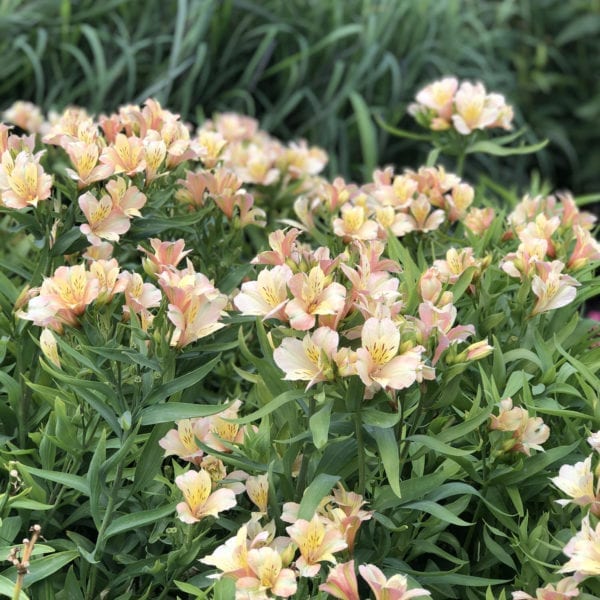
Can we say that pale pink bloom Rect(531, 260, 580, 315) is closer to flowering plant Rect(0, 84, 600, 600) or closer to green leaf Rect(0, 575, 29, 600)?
flowering plant Rect(0, 84, 600, 600)

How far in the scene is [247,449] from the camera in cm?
116

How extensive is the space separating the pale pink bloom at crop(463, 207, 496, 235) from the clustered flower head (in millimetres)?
201

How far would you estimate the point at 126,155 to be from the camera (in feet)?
4.44

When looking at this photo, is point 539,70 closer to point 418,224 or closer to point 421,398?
point 418,224

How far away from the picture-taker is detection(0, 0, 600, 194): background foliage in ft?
11.3

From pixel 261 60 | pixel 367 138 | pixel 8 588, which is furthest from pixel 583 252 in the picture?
pixel 261 60

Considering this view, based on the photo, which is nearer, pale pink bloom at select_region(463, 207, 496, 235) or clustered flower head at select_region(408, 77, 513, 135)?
pale pink bloom at select_region(463, 207, 496, 235)

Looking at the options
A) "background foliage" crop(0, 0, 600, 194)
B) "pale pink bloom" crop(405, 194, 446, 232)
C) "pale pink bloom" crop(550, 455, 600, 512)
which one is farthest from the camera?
"background foliage" crop(0, 0, 600, 194)

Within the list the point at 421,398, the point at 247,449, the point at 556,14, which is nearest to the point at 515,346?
the point at 421,398

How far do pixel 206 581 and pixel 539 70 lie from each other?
13.0 feet

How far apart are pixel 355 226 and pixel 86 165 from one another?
0.44 meters

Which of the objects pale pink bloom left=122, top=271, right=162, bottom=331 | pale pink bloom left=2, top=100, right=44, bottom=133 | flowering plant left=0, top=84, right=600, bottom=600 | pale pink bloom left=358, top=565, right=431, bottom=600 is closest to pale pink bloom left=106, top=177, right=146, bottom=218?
flowering plant left=0, top=84, right=600, bottom=600

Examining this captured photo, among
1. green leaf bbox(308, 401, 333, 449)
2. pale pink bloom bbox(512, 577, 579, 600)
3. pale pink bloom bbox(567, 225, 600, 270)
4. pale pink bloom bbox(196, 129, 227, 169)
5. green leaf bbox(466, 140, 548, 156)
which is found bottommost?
pale pink bloom bbox(512, 577, 579, 600)

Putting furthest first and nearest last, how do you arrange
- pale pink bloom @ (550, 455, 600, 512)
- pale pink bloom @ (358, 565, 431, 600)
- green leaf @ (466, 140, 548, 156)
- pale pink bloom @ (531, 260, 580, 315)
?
green leaf @ (466, 140, 548, 156) < pale pink bloom @ (531, 260, 580, 315) < pale pink bloom @ (550, 455, 600, 512) < pale pink bloom @ (358, 565, 431, 600)
